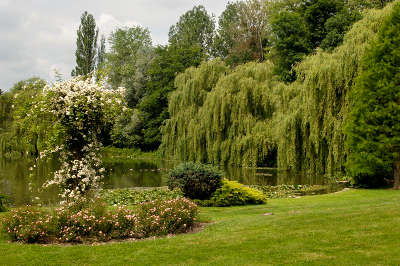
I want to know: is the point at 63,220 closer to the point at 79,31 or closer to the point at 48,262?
the point at 48,262

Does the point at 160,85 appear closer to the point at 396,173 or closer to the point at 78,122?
the point at 396,173

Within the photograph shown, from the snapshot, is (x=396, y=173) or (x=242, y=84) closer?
(x=396, y=173)

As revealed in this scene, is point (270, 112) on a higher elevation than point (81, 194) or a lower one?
higher

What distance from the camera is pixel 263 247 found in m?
6.44

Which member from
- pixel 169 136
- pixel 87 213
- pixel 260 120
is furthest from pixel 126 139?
pixel 87 213

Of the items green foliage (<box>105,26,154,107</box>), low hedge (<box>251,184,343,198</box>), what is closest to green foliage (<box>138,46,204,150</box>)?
green foliage (<box>105,26,154,107</box>)

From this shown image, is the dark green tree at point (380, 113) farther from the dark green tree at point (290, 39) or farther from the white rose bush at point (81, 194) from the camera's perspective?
the dark green tree at point (290, 39)

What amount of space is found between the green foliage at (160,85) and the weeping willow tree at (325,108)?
22.8 metres

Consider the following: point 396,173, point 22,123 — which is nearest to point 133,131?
point 396,173

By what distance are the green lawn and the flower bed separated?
0.42 meters

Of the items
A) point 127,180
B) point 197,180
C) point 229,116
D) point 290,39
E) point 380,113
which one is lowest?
point 127,180

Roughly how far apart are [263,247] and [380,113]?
983cm

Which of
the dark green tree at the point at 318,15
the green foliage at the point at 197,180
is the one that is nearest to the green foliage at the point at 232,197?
the green foliage at the point at 197,180

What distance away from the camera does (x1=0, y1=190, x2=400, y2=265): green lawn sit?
5.82 m
